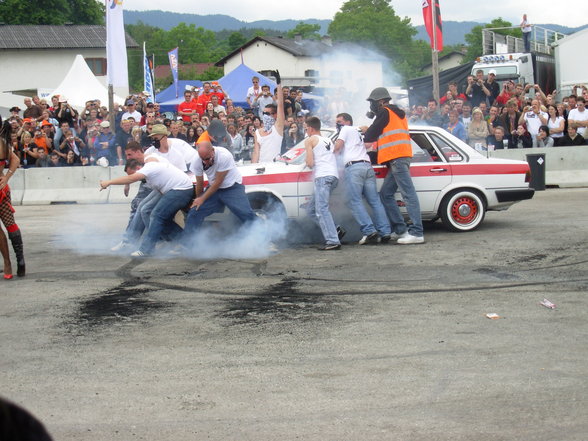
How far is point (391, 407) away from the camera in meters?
4.89

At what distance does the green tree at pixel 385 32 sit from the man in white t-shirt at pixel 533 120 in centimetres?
7396

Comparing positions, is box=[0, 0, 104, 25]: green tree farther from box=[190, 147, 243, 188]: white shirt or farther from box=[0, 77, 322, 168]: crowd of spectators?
box=[190, 147, 243, 188]: white shirt

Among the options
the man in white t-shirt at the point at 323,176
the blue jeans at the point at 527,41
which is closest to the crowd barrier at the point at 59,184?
the man in white t-shirt at the point at 323,176

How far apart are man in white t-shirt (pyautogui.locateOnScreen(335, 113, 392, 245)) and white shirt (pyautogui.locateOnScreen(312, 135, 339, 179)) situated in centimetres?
21

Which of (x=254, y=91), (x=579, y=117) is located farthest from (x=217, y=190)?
(x=254, y=91)

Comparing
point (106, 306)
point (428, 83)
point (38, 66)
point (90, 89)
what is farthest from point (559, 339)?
point (38, 66)

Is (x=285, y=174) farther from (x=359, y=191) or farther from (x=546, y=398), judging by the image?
(x=546, y=398)

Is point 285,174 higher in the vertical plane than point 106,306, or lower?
higher

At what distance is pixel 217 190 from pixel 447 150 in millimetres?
3410

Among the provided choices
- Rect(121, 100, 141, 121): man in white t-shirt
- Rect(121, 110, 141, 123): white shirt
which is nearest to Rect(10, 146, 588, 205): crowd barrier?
Rect(121, 110, 141, 123): white shirt

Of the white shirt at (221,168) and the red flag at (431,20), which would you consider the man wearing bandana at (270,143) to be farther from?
the red flag at (431,20)

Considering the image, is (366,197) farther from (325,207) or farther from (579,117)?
(579,117)

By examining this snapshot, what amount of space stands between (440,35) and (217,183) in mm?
11558

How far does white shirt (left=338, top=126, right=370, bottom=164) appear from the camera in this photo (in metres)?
11.1
